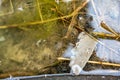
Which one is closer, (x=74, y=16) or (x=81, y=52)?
(x=81, y=52)

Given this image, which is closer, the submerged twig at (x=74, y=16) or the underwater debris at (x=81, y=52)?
the underwater debris at (x=81, y=52)

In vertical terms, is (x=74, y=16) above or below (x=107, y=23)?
→ above

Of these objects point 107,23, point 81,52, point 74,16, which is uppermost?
point 74,16

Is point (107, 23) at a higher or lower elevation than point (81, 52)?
higher

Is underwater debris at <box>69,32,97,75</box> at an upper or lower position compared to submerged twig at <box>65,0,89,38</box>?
lower

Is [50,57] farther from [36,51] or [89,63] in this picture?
[89,63]

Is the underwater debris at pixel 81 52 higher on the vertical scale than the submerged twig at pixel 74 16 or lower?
lower

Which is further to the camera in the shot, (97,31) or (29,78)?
(97,31)

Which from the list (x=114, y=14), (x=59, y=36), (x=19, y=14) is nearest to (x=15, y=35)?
(x=19, y=14)

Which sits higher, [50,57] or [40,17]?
[40,17]

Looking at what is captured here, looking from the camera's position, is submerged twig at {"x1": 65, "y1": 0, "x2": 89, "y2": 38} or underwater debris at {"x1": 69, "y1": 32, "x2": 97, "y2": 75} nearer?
underwater debris at {"x1": 69, "y1": 32, "x2": 97, "y2": 75}

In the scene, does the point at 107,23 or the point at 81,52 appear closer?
the point at 81,52
